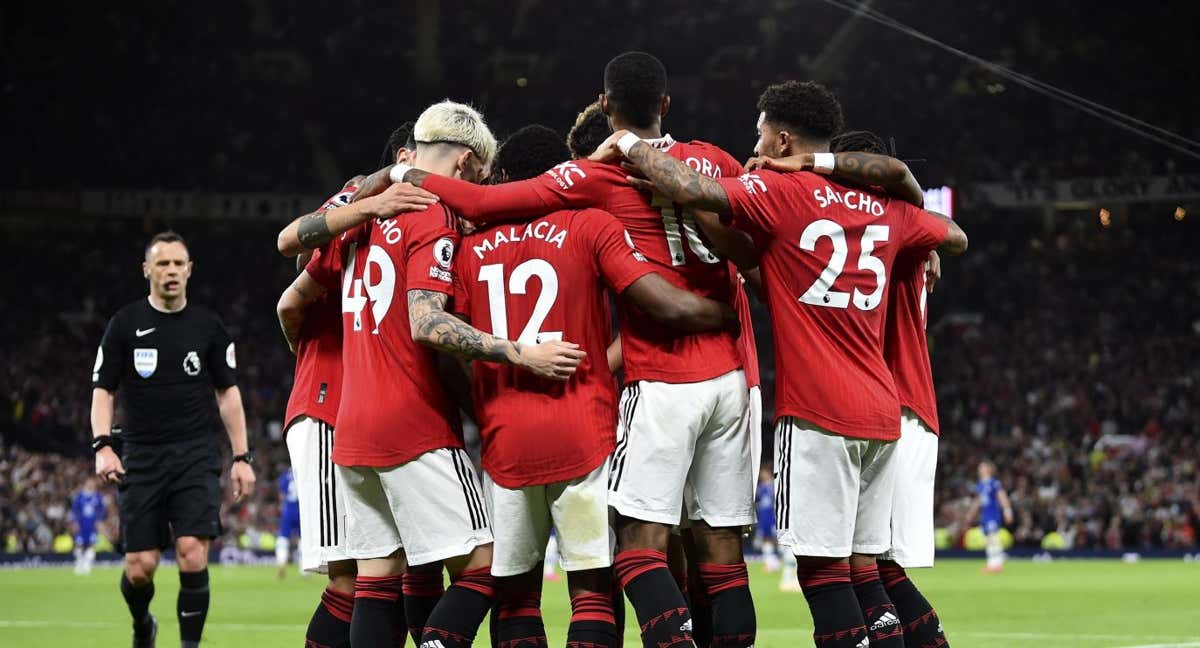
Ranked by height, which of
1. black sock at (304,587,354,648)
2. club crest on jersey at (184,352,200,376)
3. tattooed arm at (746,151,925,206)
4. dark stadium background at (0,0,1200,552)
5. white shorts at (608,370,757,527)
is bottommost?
black sock at (304,587,354,648)

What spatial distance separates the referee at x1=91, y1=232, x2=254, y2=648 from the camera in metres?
9.17

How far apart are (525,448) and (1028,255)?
3460 centimetres

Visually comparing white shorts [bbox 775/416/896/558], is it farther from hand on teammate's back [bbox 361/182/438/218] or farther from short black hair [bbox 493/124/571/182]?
hand on teammate's back [bbox 361/182/438/218]

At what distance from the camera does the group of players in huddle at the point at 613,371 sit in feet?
18.7

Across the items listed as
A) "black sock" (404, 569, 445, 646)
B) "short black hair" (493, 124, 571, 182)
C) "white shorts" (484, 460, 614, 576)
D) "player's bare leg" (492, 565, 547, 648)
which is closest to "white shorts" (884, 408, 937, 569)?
"white shorts" (484, 460, 614, 576)

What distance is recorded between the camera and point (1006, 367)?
34906 millimetres

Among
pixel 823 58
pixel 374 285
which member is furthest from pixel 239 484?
pixel 823 58

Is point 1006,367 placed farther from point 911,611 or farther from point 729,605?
point 729,605

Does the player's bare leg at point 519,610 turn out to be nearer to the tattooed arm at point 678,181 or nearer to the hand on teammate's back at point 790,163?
the tattooed arm at point 678,181

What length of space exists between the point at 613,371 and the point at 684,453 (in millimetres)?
692

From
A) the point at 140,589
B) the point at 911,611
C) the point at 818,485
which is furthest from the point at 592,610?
the point at 140,589

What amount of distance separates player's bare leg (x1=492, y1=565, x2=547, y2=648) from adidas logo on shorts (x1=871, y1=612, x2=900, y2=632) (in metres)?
1.40

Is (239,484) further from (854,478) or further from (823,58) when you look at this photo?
(823,58)

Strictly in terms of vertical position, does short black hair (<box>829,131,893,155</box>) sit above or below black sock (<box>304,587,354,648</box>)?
above
